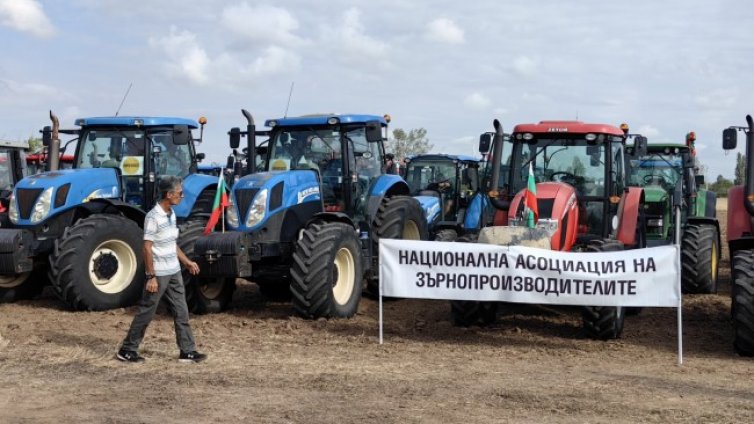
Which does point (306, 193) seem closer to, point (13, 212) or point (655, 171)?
point (13, 212)

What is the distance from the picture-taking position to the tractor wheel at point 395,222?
1209 centimetres

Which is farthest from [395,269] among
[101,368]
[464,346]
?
[101,368]

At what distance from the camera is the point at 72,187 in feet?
38.9

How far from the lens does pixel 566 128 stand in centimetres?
1052

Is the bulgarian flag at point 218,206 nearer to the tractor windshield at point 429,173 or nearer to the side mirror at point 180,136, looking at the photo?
the side mirror at point 180,136

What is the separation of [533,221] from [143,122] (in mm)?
5805

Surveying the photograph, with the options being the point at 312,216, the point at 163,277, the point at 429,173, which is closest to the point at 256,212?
the point at 312,216

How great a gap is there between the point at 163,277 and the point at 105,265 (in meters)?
3.64

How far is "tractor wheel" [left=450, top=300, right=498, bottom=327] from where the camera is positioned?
9.93 meters

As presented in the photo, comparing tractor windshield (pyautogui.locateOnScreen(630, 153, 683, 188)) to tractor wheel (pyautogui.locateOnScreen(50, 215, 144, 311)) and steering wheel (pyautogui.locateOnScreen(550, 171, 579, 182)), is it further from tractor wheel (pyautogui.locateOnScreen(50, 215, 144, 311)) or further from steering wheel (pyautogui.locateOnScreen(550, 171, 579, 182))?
tractor wheel (pyautogui.locateOnScreen(50, 215, 144, 311))

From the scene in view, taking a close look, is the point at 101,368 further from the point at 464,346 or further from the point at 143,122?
the point at 143,122

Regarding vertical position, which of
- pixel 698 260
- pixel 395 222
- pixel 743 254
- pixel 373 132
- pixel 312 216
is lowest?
pixel 698 260

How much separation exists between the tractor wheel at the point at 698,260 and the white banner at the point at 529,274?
4303mm

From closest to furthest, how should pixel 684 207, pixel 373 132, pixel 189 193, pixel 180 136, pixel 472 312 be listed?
pixel 472 312
pixel 373 132
pixel 180 136
pixel 189 193
pixel 684 207
